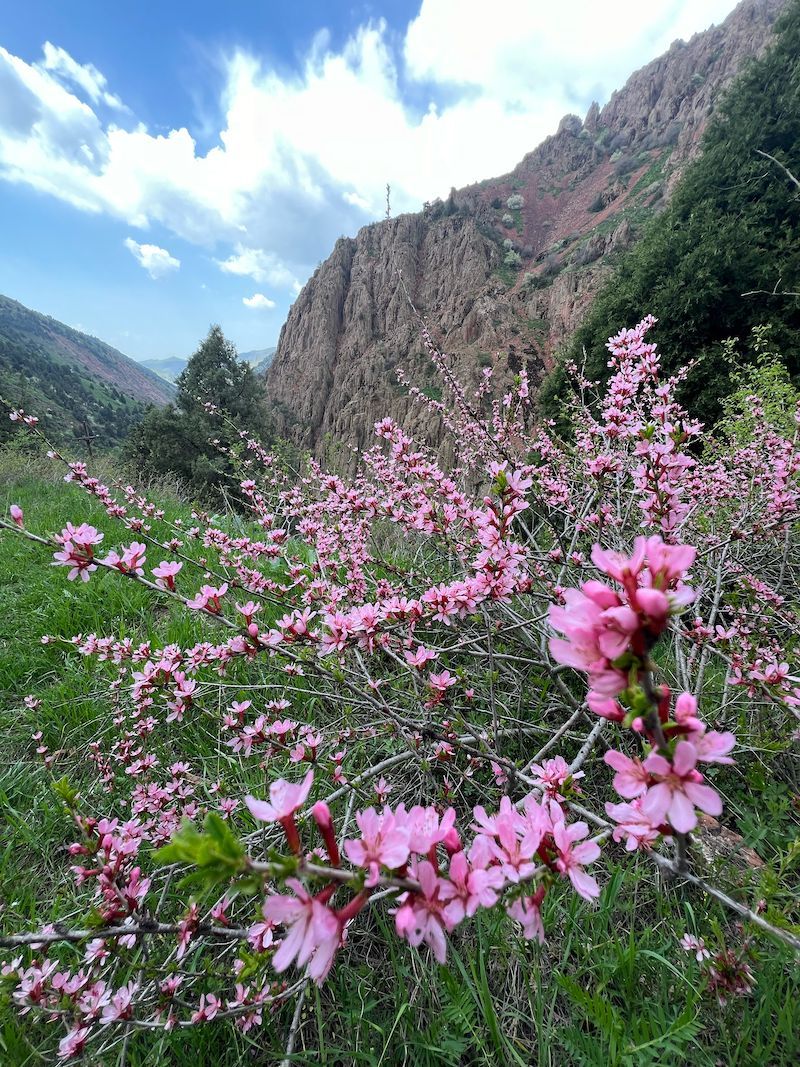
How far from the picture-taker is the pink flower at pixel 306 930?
0.66 metres

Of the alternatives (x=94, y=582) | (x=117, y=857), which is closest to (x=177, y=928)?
(x=117, y=857)

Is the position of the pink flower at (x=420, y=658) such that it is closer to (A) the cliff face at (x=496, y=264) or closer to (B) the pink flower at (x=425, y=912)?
(B) the pink flower at (x=425, y=912)

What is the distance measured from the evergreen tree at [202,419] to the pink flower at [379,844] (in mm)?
17534

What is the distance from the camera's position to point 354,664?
Answer: 269 centimetres

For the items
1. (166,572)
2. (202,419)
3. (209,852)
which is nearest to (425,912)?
(209,852)

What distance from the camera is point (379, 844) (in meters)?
0.80

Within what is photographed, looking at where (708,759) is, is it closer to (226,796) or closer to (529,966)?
(529,966)

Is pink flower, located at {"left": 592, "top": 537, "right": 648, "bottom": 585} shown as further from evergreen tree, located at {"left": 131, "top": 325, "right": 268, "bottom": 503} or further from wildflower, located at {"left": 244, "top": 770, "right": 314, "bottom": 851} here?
evergreen tree, located at {"left": 131, "top": 325, "right": 268, "bottom": 503}

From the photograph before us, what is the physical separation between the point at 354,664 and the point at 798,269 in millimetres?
16992

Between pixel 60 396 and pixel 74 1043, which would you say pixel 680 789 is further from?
pixel 60 396

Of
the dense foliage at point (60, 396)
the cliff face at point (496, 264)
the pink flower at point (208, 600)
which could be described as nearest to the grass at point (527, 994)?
the pink flower at point (208, 600)

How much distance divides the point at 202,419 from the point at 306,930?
22890 mm

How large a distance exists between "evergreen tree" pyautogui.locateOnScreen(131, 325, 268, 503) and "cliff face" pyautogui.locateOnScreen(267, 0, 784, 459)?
1263cm

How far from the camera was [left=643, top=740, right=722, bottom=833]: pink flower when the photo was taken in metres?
0.66
